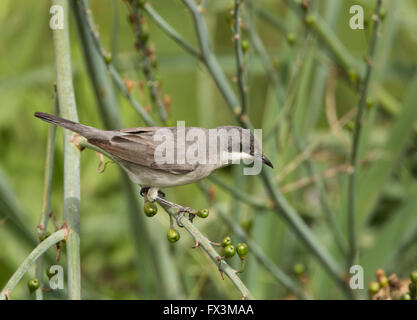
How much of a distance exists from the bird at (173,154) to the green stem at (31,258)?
1.07 ft

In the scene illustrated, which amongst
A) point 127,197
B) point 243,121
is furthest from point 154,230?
point 243,121

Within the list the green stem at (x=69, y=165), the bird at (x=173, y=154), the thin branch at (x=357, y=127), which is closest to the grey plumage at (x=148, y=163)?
the bird at (x=173, y=154)

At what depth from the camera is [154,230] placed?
2568 mm

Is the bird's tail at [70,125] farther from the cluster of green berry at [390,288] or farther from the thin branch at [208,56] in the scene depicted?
the cluster of green berry at [390,288]

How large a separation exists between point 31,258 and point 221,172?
264 cm

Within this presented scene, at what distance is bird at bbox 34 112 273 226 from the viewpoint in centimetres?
164

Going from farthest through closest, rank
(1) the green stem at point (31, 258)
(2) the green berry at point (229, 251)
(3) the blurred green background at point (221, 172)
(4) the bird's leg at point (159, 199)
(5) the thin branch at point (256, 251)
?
1. (3) the blurred green background at point (221, 172)
2. (5) the thin branch at point (256, 251)
3. (4) the bird's leg at point (159, 199)
4. (2) the green berry at point (229, 251)
5. (1) the green stem at point (31, 258)

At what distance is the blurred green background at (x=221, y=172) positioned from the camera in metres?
2.62

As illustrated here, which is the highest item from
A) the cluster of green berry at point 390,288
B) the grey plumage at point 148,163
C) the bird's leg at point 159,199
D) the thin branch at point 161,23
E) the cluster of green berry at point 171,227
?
the thin branch at point 161,23

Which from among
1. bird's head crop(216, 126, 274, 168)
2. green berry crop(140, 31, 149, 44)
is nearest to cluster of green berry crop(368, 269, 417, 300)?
bird's head crop(216, 126, 274, 168)

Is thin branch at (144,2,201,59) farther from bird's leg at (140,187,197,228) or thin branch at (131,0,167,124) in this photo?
bird's leg at (140,187,197,228)

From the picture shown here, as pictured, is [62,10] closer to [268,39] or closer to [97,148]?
[97,148]

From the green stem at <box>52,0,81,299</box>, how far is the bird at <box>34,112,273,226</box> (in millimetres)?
133

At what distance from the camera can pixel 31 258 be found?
124 cm
